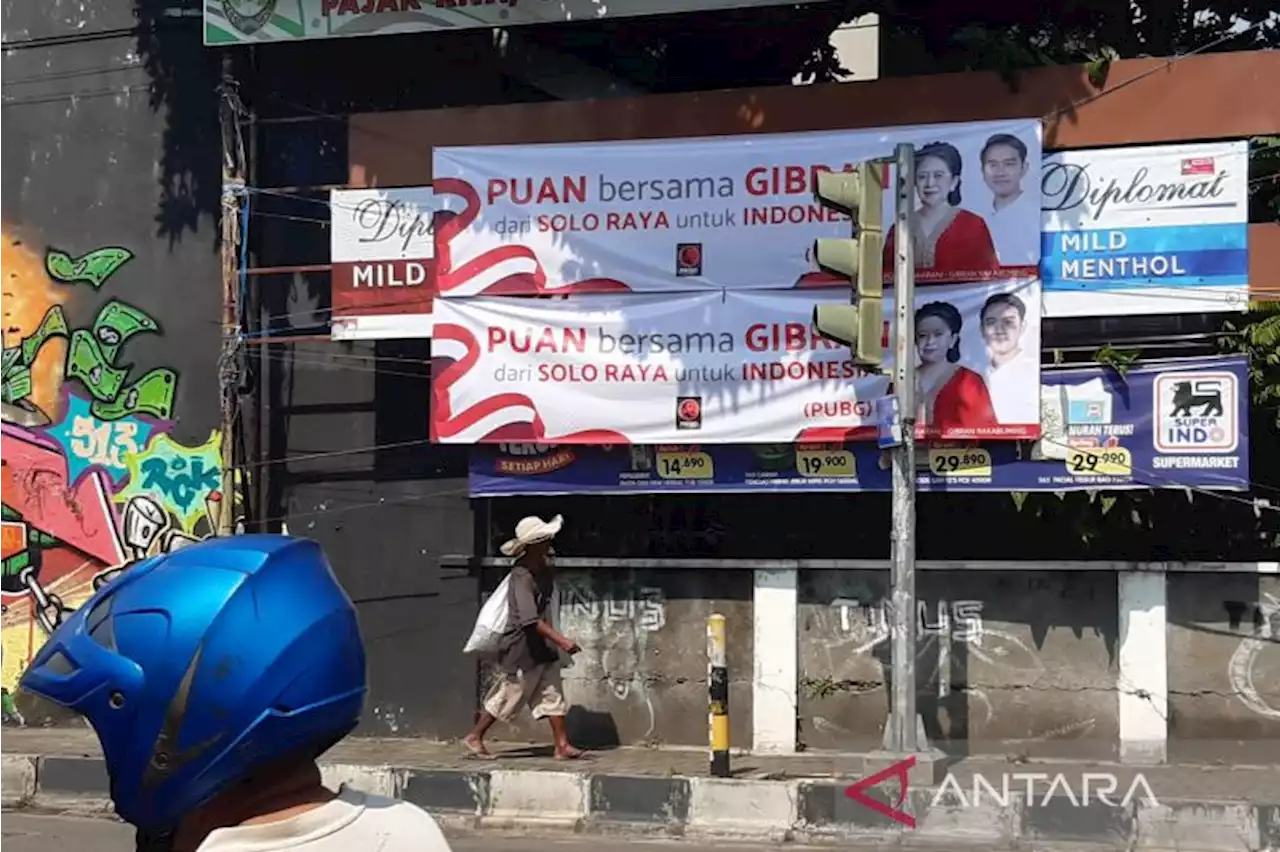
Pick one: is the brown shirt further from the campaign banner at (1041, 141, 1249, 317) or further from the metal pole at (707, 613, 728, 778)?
the campaign banner at (1041, 141, 1249, 317)

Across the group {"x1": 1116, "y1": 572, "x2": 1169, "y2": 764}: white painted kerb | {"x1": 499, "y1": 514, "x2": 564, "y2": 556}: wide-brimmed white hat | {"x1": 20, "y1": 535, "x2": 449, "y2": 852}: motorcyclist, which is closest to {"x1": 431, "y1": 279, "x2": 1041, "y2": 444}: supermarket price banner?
{"x1": 499, "y1": 514, "x2": 564, "y2": 556}: wide-brimmed white hat

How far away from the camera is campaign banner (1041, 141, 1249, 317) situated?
9625 mm

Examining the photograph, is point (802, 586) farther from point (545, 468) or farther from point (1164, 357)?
point (1164, 357)

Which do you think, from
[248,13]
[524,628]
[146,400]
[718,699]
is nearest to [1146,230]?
[718,699]

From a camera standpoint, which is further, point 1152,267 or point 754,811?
point 1152,267

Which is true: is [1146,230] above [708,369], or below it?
above

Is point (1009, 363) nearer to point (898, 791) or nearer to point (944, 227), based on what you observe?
point (944, 227)

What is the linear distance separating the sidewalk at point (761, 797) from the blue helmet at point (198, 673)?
286 inches

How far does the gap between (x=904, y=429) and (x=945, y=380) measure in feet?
2.98

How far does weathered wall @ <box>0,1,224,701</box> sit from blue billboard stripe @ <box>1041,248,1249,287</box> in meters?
6.12

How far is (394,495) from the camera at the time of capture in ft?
36.9

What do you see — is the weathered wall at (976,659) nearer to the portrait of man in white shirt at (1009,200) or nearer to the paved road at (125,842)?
the paved road at (125,842)

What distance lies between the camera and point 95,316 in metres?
11.9

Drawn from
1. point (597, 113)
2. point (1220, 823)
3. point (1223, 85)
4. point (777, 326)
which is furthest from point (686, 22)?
point (1220, 823)
